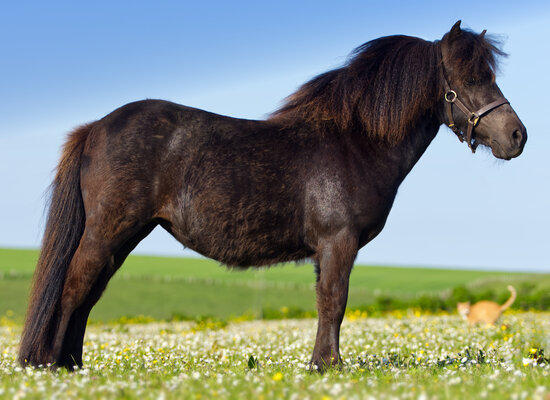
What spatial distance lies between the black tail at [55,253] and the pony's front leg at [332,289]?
296 centimetres

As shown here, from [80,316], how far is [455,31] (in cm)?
576

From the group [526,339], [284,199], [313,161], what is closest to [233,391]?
[284,199]

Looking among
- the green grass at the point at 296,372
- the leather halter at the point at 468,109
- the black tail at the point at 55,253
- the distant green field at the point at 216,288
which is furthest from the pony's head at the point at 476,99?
the distant green field at the point at 216,288

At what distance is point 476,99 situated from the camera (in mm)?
7035

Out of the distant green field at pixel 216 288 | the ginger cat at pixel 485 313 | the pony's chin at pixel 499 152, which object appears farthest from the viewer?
A: the distant green field at pixel 216 288

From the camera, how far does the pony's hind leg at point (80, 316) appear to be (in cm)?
685

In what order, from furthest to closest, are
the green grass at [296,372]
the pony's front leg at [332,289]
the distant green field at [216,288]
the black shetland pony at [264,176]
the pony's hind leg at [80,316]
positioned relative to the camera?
the distant green field at [216,288]
the pony's hind leg at [80,316]
the black shetland pony at [264,176]
the pony's front leg at [332,289]
the green grass at [296,372]

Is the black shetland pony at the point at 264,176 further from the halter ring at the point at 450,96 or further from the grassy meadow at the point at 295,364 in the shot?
the grassy meadow at the point at 295,364

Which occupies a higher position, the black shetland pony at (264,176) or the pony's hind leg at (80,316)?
the black shetland pony at (264,176)

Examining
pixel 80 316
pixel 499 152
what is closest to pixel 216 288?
pixel 80 316

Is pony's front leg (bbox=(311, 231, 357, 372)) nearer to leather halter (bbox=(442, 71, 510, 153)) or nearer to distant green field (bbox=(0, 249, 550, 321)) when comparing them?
leather halter (bbox=(442, 71, 510, 153))

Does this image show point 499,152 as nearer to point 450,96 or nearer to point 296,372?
point 450,96

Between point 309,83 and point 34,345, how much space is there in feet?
15.1

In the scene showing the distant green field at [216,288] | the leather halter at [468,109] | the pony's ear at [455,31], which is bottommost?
the distant green field at [216,288]
